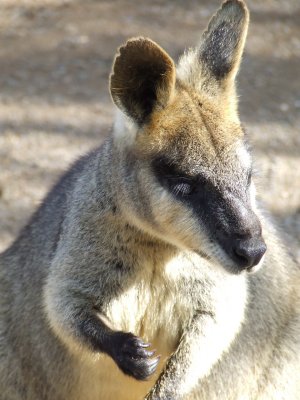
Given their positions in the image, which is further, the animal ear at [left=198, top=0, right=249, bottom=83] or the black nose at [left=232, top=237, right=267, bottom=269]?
the animal ear at [left=198, top=0, right=249, bottom=83]

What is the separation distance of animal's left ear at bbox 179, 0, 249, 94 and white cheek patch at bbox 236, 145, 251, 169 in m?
0.38

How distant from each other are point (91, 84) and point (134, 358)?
4.01 m

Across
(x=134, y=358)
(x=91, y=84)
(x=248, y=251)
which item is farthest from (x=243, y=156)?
(x=91, y=84)

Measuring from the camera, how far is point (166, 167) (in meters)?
3.60

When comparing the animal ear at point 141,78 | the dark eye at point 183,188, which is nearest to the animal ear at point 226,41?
the animal ear at point 141,78

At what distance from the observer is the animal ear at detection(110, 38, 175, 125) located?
138 inches

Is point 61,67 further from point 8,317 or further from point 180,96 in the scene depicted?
point 180,96

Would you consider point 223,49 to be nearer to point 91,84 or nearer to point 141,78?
point 141,78

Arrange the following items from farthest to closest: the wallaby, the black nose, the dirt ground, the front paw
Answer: the dirt ground → the front paw → the wallaby → the black nose

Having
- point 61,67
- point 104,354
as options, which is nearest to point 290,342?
point 104,354

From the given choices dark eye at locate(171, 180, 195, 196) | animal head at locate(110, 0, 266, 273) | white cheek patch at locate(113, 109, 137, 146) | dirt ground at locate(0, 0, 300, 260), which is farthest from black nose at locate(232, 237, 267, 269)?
dirt ground at locate(0, 0, 300, 260)

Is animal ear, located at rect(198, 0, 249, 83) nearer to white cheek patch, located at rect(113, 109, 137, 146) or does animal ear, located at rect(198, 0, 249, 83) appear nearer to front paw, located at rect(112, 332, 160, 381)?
white cheek patch, located at rect(113, 109, 137, 146)

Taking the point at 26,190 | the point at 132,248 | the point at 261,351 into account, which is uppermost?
the point at 132,248

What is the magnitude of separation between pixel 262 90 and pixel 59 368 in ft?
12.0
